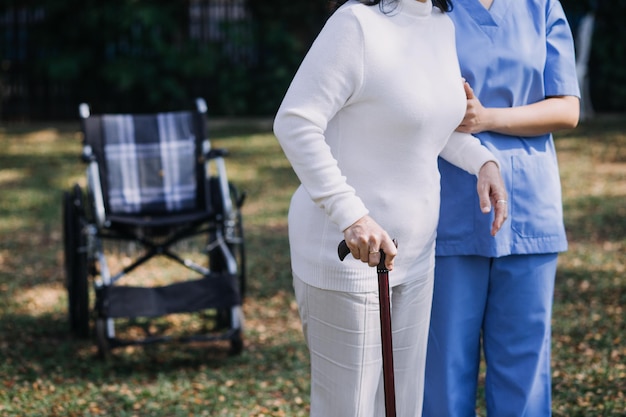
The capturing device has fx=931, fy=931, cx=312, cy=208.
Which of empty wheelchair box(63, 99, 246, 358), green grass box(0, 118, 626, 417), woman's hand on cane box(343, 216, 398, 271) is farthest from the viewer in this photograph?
empty wheelchair box(63, 99, 246, 358)

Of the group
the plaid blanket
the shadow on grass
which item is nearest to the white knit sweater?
the plaid blanket

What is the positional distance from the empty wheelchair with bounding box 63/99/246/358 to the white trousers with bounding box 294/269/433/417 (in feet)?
7.85

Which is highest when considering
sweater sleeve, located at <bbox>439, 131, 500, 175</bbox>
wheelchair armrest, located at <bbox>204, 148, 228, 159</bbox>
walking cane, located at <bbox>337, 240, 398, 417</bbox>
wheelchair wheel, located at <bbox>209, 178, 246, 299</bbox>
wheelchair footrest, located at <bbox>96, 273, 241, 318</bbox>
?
sweater sleeve, located at <bbox>439, 131, 500, 175</bbox>

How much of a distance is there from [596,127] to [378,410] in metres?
11.5

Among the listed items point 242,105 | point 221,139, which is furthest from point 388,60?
point 242,105

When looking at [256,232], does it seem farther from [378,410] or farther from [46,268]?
[378,410]

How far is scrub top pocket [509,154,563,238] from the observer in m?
2.58

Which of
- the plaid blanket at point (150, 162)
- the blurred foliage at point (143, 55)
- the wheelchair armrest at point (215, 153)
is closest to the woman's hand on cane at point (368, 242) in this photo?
the wheelchair armrest at point (215, 153)

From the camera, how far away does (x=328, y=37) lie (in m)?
2.03

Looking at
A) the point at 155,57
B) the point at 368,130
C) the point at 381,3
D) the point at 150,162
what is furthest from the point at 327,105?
the point at 155,57

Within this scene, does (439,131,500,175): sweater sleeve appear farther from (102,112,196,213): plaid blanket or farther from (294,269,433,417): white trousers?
(102,112,196,213): plaid blanket

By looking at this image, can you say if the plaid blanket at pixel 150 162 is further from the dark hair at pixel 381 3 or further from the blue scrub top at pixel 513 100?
the dark hair at pixel 381 3

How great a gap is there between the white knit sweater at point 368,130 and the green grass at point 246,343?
6.48 feet

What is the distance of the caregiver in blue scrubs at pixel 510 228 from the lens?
2.51 m
